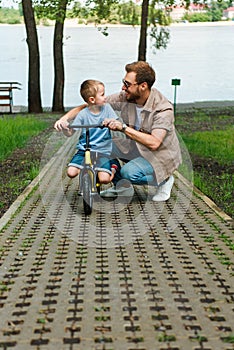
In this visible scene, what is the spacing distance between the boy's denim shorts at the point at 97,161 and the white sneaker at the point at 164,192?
616 millimetres

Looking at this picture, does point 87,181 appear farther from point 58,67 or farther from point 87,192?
point 58,67

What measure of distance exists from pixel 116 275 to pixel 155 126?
220 centimetres

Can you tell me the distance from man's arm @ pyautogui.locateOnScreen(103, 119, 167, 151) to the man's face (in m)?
0.41

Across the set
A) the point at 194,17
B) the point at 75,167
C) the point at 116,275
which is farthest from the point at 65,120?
the point at 194,17

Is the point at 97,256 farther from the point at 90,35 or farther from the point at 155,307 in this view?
the point at 90,35

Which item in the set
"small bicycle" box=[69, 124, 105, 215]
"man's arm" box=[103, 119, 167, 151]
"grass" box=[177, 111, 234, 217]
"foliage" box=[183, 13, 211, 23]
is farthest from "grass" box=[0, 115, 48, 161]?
"foliage" box=[183, 13, 211, 23]

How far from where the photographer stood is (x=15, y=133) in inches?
529

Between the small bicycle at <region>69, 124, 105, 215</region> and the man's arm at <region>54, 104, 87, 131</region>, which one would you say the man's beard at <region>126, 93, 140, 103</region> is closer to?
the man's arm at <region>54, 104, 87, 131</region>

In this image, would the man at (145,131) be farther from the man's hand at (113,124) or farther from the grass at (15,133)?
the grass at (15,133)

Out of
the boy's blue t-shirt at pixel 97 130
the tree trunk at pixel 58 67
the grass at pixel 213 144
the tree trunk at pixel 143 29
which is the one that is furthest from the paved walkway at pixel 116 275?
the tree trunk at pixel 58 67

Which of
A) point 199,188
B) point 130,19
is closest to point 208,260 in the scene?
point 199,188

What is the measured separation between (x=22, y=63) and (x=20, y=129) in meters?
52.8

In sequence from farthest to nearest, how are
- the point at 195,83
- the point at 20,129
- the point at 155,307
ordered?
the point at 195,83 < the point at 20,129 < the point at 155,307

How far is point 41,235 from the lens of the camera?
603 cm
